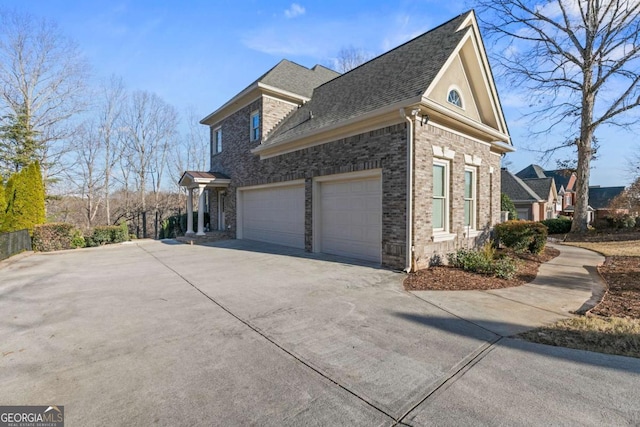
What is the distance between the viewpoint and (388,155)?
26.1 ft

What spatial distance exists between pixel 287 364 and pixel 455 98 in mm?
9690

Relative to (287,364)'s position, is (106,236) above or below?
above

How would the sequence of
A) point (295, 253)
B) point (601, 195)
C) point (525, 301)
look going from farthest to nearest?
point (601, 195), point (295, 253), point (525, 301)

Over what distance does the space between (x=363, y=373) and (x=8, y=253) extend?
1365 cm

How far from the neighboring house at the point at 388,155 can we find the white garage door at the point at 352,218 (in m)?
0.03

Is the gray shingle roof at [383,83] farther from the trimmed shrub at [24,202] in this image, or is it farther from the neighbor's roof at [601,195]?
the neighbor's roof at [601,195]

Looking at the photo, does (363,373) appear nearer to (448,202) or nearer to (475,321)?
(475,321)

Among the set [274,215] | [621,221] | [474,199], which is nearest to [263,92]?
[274,215]

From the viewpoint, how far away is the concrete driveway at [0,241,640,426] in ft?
8.20

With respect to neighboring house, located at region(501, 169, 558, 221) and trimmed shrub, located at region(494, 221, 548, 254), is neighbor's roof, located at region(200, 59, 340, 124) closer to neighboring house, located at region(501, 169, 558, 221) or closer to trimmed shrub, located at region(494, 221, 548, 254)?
trimmed shrub, located at region(494, 221, 548, 254)

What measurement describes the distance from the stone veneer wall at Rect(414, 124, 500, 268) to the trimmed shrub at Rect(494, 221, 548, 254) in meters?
0.70

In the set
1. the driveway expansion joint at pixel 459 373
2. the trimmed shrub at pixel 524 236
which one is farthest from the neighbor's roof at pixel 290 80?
the driveway expansion joint at pixel 459 373

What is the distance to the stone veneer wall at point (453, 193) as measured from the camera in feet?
25.4

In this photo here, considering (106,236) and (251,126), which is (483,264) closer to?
(251,126)
